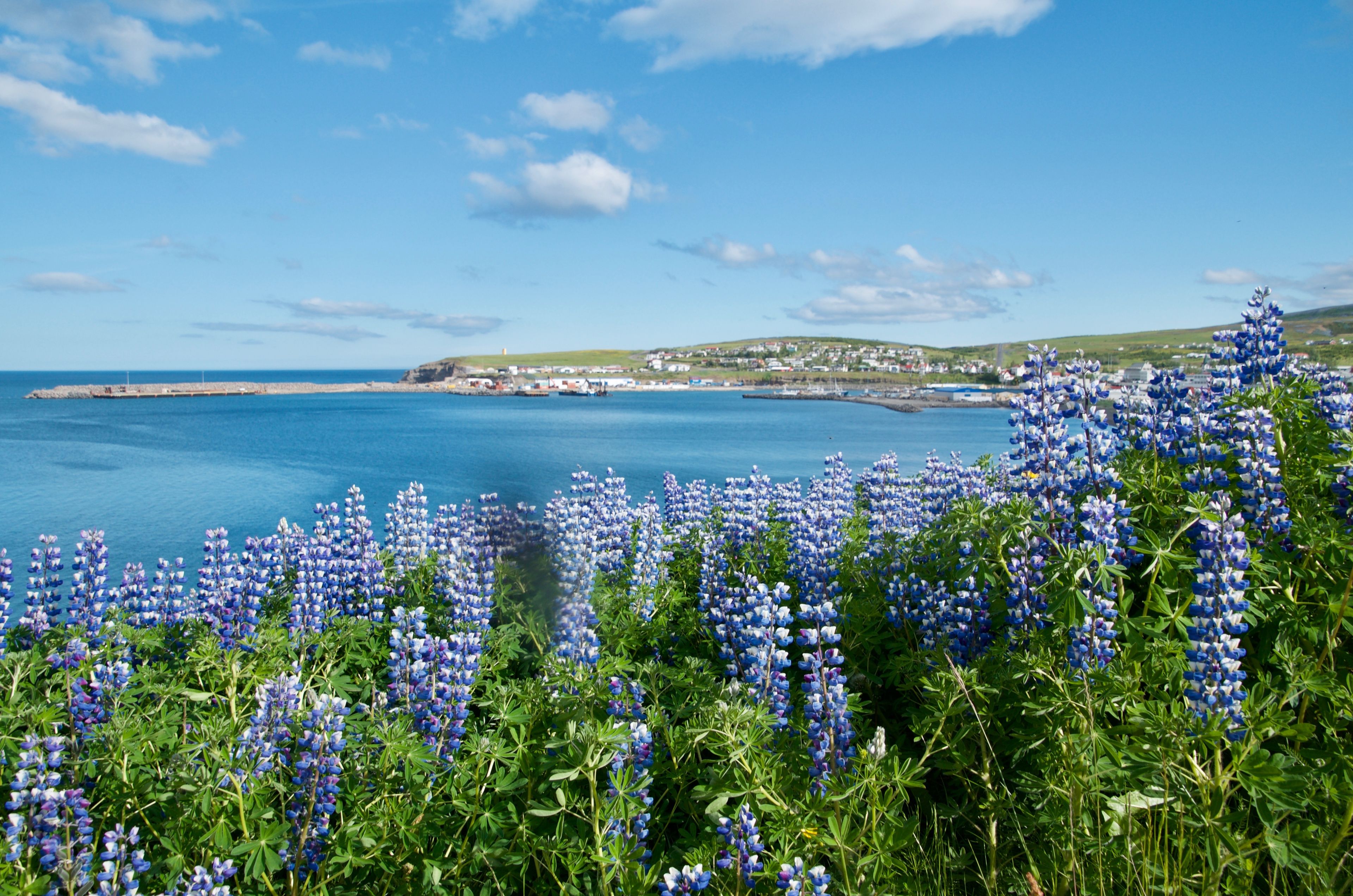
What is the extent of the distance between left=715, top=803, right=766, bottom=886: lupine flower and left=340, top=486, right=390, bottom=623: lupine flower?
9.61 ft

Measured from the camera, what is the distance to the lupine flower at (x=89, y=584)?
438 centimetres

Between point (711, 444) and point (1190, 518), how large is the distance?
175 ft

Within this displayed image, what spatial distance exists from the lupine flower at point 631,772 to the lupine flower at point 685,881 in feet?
0.70

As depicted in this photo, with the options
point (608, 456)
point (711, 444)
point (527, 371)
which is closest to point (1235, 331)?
point (608, 456)

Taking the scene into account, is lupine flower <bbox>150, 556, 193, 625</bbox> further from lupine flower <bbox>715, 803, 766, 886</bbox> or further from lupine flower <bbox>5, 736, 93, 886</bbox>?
lupine flower <bbox>715, 803, 766, 886</bbox>

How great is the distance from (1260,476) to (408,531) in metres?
5.27

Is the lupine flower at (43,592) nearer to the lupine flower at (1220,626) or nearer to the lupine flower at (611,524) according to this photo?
the lupine flower at (611,524)

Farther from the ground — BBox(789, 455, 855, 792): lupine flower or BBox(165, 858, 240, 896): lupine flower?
BBox(789, 455, 855, 792): lupine flower

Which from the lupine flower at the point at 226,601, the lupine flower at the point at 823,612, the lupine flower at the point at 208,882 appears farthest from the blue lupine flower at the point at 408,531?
the lupine flower at the point at 823,612

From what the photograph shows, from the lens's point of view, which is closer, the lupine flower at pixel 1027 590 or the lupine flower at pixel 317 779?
the lupine flower at pixel 317 779

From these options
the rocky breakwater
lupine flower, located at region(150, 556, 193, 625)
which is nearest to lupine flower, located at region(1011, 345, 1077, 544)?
lupine flower, located at region(150, 556, 193, 625)

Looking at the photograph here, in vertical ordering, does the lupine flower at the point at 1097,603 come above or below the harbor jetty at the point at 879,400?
above

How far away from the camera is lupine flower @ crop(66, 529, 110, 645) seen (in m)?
4.38

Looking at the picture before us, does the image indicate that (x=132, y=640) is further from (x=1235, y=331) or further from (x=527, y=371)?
(x=527, y=371)
